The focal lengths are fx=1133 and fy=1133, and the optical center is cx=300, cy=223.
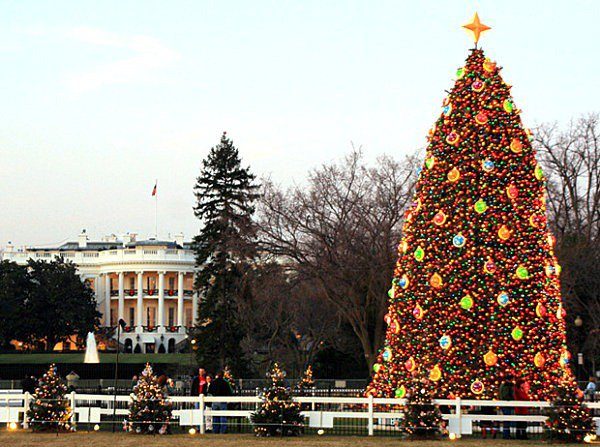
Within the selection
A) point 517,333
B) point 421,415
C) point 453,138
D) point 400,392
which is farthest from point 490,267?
point 421,415

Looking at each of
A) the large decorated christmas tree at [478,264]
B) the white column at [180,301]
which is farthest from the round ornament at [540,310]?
the white column at [180,301]

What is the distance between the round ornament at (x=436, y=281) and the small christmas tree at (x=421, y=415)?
142 inches

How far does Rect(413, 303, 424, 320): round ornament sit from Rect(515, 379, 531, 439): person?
2.76 meters

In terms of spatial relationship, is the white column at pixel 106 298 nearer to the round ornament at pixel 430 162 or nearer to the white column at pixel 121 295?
the white column at pixel 121 295

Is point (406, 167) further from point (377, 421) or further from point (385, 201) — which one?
point (377, 421)

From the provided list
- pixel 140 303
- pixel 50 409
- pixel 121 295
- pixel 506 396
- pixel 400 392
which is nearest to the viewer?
pixel 506 396

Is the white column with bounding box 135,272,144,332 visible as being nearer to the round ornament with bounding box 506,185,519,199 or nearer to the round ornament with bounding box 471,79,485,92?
the round ornament with bounding box 471,79,485,92

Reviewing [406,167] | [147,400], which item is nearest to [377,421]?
[147,400]

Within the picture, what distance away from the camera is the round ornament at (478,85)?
89.7 feet

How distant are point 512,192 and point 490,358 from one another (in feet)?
12.9

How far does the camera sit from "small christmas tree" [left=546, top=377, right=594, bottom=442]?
75.2 ft

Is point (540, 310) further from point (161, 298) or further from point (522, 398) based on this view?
point (161, 298)

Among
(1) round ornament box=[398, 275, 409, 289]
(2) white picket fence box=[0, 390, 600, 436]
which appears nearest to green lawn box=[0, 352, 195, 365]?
(2) white picket fence box=[0, 390, 600, 436]

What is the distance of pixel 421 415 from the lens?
78.2ft
